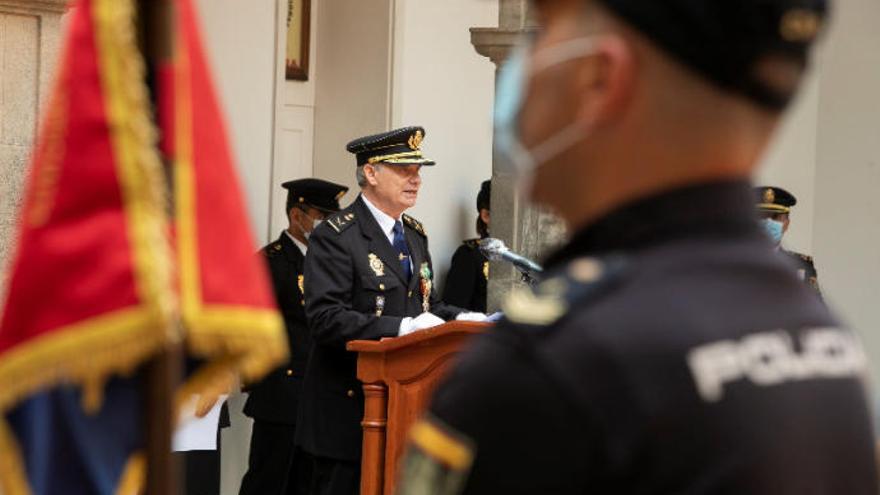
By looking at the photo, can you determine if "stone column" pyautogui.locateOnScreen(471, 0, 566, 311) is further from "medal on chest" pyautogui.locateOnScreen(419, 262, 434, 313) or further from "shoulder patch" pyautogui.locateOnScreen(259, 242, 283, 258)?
"medal on chest" pyautogui.locateOnScreen(419, 262, 434, 313)

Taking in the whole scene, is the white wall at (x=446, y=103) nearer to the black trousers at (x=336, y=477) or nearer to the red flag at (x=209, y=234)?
the black trousers at (x=336, y=477)

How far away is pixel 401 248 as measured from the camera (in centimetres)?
768

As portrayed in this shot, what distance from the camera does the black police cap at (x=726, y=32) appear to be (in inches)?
69.4

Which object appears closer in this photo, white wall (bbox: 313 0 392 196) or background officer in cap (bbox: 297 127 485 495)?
background officer in cap (bbox: 297 127 485 495)

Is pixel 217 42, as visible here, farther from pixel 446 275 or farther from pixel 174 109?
pixel 174 109

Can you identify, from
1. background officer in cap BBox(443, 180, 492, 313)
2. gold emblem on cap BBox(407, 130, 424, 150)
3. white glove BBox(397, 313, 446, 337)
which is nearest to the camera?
white glove BBox(397, 313, 446, 337)

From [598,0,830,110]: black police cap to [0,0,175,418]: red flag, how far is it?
78 centimetres

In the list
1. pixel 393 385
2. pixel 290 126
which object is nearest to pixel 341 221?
pixel 393 385

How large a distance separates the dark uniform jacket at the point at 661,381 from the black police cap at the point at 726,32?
0.36ft

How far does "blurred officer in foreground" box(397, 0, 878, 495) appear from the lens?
169 centimetres

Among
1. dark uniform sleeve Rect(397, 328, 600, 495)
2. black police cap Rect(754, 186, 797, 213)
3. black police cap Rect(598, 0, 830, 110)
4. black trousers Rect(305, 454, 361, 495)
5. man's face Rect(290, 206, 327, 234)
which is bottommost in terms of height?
black trousers Rect(305, 454, 361, 495)

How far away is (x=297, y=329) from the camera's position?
8984mm

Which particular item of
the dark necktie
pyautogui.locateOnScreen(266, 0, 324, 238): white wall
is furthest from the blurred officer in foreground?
pyautogui.locateOnScreen(266, 0, 324, 238): white wall

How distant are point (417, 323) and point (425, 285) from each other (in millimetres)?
552
